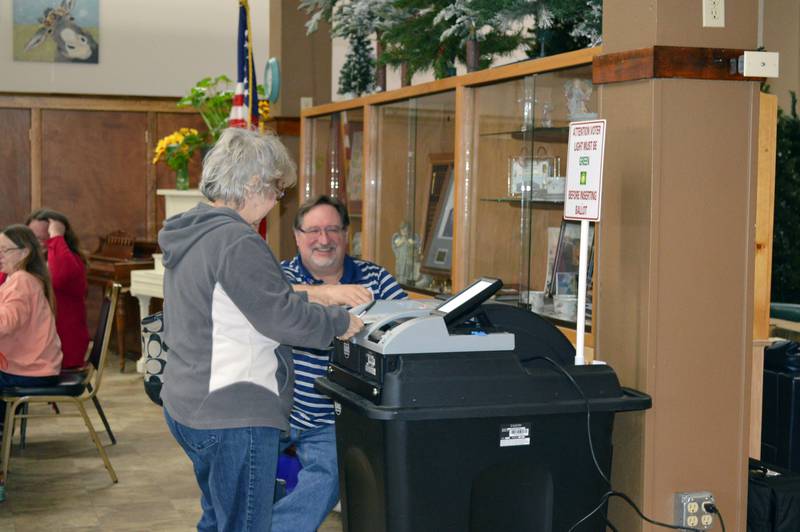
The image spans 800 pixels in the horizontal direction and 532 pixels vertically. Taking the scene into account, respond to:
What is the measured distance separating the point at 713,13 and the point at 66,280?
4.40m

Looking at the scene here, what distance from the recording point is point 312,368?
3.58 metres

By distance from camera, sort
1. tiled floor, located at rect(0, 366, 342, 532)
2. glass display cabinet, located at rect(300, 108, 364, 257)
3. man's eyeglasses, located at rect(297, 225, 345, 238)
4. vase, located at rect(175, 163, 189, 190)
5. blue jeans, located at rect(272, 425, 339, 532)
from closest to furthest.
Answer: blue jeans, located at rect(272, 425, 339, 532)
man's eyeglasses, located at rect(297, 225, 345, 238)
tiled floor, located at rect(0, 366, 342, 532)
glass display cabinet, located at rect(300, 108, 364, 257)
vase, located at rect(175, 163, 189, 190)

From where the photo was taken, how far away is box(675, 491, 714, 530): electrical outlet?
9.62 feet

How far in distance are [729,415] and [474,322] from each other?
782mm

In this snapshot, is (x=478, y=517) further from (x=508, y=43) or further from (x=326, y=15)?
(x=326, y=15)

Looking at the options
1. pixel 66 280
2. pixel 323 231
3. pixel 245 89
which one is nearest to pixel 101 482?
pixel 66 280

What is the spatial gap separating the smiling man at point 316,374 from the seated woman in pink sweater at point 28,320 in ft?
5.92

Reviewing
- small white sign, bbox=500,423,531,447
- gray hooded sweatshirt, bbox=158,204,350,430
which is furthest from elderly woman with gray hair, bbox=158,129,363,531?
small white sign, bbox=500,423,531,447

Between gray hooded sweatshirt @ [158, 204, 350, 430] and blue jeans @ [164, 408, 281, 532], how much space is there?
0.13ft

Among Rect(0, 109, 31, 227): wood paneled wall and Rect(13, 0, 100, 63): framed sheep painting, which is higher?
Rect(13, 0, 100, 63): framed sheep painting

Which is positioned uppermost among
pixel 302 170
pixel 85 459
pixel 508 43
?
pixel 508 43

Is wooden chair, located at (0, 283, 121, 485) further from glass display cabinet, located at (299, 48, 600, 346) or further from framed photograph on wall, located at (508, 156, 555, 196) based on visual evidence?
framed photograph on wall, located at (508, 156, 555, 196)

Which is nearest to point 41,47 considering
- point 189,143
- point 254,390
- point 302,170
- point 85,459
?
point 189,143

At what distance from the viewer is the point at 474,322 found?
2.84m
